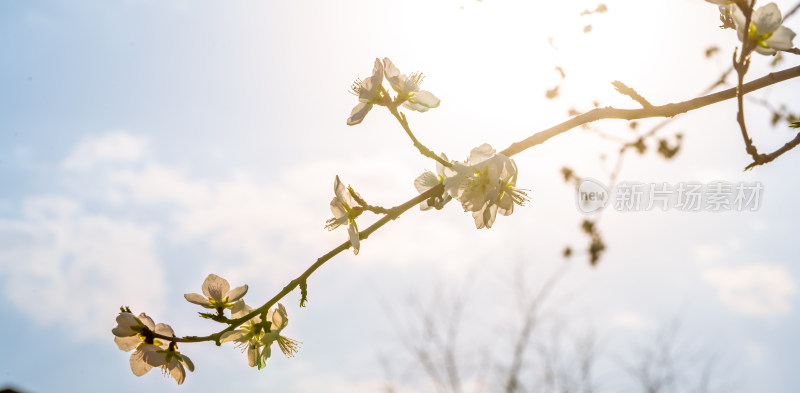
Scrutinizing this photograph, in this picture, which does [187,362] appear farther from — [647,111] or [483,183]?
[647,111]

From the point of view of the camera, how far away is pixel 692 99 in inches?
51.5

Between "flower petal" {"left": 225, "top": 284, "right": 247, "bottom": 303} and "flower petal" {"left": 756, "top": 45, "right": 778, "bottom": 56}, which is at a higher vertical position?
"flower petal" {"left": 756, "top": 45, "right": 778, "bottom": 56}

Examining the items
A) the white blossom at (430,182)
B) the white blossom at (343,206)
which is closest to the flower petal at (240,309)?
the white blossom at (343,206)

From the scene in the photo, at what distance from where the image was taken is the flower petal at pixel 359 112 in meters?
1.39

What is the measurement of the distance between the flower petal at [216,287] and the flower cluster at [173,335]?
2cm

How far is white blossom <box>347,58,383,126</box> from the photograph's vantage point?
1396 millimetres

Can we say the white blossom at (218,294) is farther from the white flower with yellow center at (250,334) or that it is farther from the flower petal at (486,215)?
the flower petal at (486,215)

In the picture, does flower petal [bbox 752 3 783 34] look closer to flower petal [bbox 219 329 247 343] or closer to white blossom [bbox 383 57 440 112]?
white blossom [bbox 383 57 440 112]

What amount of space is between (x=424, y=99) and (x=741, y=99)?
65cm

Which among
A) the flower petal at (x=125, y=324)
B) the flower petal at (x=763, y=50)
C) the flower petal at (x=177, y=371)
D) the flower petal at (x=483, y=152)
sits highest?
the flower petal at (x=763, y=50)

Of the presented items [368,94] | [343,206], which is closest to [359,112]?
[368,94]

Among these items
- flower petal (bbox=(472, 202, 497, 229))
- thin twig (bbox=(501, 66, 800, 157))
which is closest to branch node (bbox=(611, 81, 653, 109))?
thin twig (bbox=(501, 66, 800, 157))

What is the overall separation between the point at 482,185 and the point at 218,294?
618 millimetres

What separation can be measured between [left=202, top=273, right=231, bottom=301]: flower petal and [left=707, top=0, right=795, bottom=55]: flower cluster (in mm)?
1145
